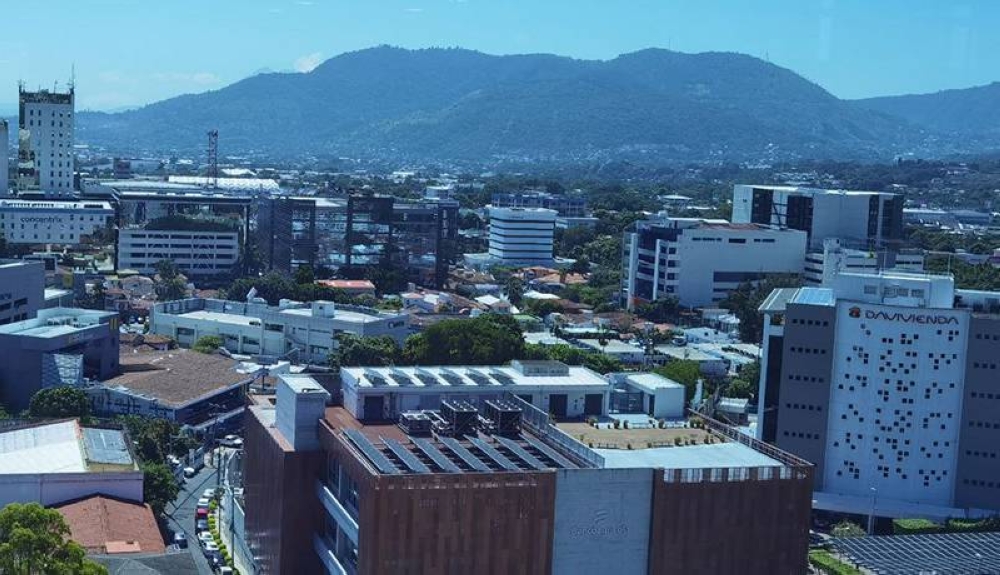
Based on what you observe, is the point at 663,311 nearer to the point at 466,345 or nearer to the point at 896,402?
the point at 466,345

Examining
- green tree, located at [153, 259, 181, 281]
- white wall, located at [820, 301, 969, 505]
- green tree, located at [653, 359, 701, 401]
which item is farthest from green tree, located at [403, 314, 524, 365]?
green tree, located at [153, 259, 181, 281]

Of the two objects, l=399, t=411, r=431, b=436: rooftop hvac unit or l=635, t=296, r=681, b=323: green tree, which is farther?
l=635, t=296, r=681, b=323: green tree

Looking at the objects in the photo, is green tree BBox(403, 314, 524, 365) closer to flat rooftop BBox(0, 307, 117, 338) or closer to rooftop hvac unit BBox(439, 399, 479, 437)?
flat rooftop BBox(0, 307, 117, 338)

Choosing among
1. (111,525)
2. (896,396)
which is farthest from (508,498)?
(896,396)

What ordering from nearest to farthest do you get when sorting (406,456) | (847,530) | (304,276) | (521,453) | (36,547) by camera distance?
(36,547) < (406,456) < (521,453) < (847,530) < (304,276)

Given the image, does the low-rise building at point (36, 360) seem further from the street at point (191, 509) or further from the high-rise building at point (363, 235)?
the high-rise building at point (363, 235)

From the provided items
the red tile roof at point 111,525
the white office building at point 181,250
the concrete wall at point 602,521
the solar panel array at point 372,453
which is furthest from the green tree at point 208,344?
the concrete wall at point 602,521
